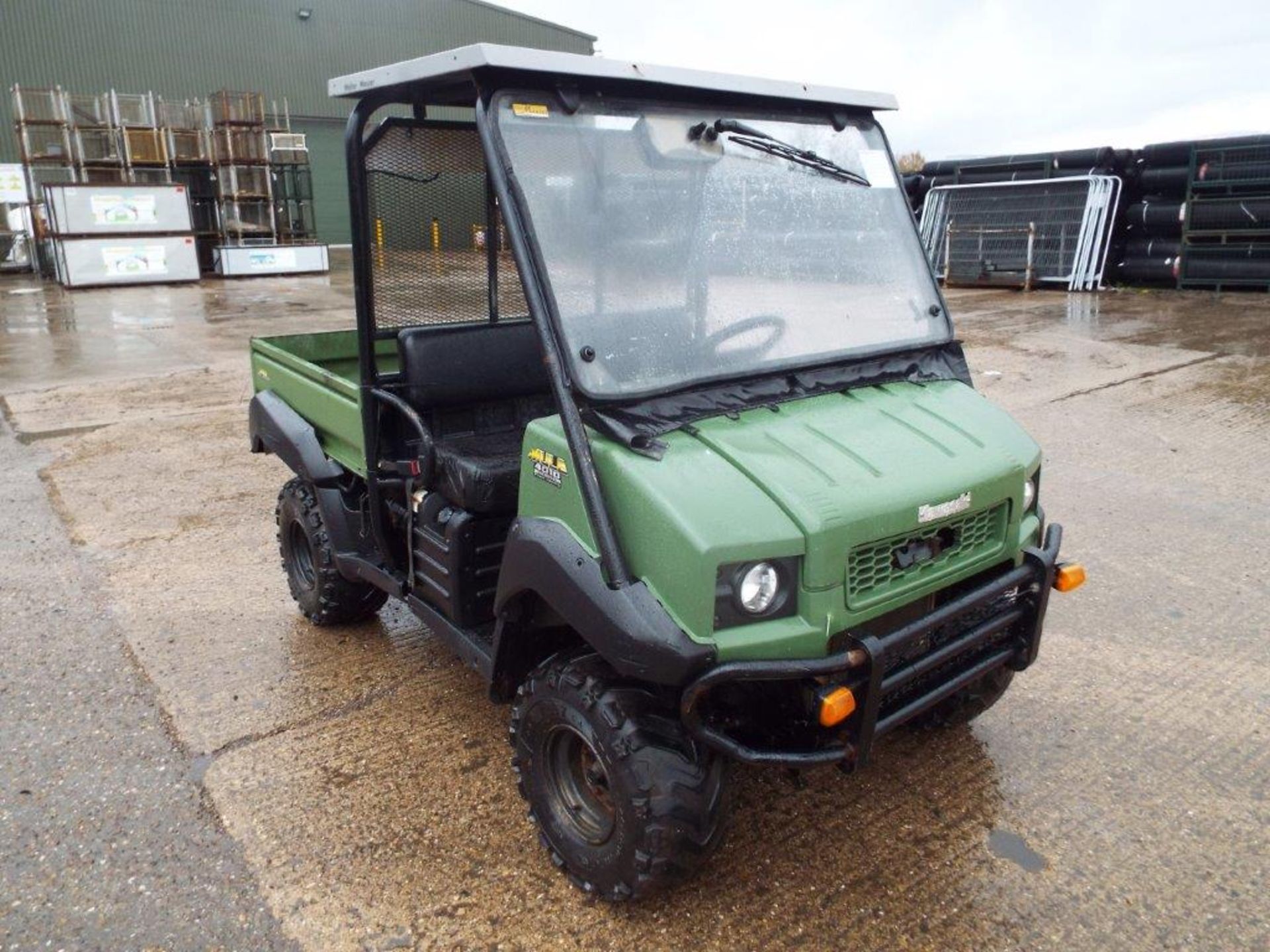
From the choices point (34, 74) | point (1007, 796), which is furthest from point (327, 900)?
point (34, 74)

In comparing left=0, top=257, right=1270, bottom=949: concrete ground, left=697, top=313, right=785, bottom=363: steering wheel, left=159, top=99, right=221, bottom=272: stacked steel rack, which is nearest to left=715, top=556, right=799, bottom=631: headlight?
left=697, top=313, right=785, bottom=363: steering wheel

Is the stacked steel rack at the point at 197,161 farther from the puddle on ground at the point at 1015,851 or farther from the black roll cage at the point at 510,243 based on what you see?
the puddle on ground at the point at 1015,851

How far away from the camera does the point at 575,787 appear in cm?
262

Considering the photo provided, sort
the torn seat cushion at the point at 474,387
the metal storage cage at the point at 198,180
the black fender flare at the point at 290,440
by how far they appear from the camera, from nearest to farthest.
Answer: the torn seat cushion at the point at 474,387
the black fender flare at the point at 290,440
the metal storage cage at the point at 198,180

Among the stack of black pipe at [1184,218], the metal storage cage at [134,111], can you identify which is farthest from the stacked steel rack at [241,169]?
the stack of black pipe at [1184,218]

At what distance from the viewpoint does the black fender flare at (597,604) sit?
2135 mm

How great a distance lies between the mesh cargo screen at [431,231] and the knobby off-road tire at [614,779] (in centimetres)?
147

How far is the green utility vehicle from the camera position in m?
2.23

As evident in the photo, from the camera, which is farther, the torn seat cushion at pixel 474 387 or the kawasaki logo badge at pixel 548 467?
the torn seat cushion at pixel 474 387

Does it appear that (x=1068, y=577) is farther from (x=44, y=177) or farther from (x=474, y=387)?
(x=44, y=177)

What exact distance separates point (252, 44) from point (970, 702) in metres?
29.5

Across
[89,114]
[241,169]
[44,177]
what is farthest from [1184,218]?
[44,177]

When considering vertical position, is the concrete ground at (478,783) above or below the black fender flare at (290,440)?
below

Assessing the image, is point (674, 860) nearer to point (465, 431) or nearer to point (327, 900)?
point (327, 900)
